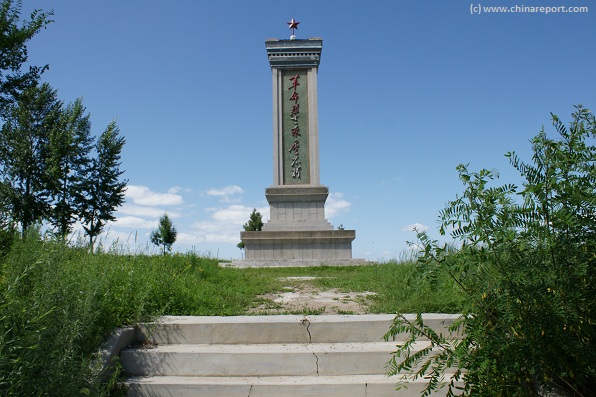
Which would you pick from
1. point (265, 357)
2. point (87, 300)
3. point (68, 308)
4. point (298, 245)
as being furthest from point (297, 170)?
point (68, 308)

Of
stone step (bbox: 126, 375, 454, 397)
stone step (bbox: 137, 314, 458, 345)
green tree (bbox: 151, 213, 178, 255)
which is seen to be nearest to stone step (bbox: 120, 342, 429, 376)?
stone step (bbox: 126, 375, 454, 397)

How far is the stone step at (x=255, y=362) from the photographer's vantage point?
399 cm

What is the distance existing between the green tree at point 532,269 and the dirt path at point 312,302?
2.57 meters

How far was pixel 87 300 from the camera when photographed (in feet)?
11.2

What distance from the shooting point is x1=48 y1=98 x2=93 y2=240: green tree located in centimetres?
2164

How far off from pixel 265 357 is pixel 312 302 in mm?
2000

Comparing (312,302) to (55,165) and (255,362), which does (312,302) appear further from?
(55,165)

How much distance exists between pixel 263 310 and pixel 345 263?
853cm

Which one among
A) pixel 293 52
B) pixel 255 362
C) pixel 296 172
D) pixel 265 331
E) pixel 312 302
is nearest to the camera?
pixel 255 362

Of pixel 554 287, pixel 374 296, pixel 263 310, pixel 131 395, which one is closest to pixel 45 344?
pixel 131 395

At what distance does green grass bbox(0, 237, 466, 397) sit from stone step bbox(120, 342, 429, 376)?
0.48m

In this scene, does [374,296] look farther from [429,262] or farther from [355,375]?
[429,262]

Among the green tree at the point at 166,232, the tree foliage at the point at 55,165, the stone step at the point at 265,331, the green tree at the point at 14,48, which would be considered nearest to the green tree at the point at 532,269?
the stone step at the point at 265,331

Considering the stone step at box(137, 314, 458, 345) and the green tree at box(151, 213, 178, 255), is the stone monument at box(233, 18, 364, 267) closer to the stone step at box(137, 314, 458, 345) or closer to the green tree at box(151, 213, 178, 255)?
the stone step at box(137, 314, 458, 345)
